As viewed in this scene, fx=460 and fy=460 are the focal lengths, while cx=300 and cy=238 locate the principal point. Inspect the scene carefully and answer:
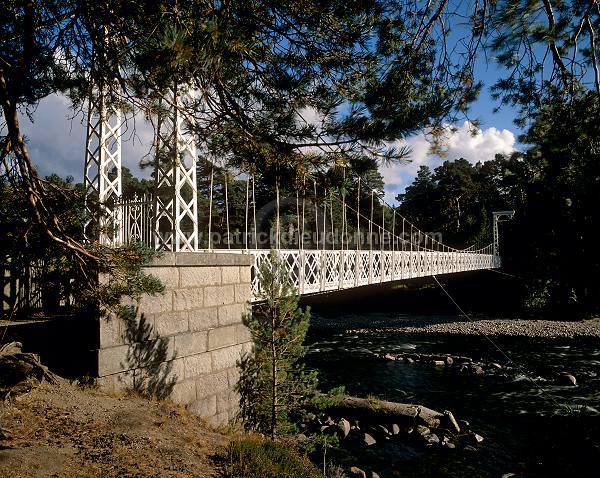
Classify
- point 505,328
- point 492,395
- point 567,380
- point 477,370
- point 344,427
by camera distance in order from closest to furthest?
point 344,427, point 492,395, point 567,380, point 477,370, point 505,328

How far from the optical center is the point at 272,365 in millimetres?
4309

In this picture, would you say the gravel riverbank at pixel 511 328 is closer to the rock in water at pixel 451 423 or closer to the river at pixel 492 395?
the river at pixel 492 395

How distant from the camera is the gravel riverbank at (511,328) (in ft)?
49.7

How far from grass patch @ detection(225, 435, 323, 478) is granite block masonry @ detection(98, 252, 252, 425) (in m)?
0.79

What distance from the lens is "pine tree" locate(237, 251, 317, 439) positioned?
432cm

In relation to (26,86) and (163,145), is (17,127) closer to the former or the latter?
(26,86)

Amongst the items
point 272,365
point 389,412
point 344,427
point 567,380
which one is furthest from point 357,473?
point 567,380

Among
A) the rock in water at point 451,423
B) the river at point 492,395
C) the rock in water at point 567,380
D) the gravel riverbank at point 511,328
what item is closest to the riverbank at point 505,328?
the gravel riverbank at point 511,328

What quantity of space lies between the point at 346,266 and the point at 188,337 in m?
8.23

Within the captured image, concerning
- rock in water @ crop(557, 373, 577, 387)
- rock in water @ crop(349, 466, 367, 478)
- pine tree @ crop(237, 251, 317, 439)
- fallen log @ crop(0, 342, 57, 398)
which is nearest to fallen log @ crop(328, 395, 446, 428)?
rock in water @ crop(349, 466, 367, 478)

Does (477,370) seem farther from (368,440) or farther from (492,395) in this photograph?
(368,440)

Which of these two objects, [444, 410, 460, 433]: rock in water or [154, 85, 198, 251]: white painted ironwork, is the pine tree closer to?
[154, 85, 198, 251]: white painted ironwork

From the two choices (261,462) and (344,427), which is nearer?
(261,462)

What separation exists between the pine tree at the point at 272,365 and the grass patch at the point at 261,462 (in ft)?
3.36
